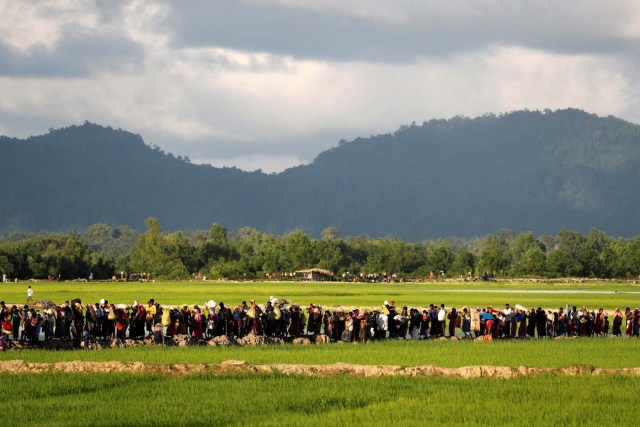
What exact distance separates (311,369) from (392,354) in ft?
19.7

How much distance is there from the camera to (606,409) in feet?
85.8

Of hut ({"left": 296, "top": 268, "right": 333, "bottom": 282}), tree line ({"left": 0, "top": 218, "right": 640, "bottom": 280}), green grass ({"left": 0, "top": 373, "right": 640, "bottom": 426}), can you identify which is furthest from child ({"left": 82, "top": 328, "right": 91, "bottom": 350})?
hut ({"left": 296, "top": 268, "right": 333, "bottom": 282})

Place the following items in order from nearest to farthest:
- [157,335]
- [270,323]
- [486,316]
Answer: [157,335] → [270,323] → [486,316]

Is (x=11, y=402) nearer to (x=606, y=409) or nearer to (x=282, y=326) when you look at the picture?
(x=606, y=409)

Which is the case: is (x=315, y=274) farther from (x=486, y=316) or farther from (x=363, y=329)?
(x=363, y=329)

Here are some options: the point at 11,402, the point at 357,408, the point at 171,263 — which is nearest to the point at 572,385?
the point at 357,408

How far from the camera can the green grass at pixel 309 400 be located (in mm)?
24859

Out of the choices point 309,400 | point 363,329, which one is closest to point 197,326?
point 363,329

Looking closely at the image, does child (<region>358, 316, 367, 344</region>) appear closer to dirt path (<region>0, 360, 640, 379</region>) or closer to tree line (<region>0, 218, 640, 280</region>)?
dirt path (<region>0, 360, 640, 379</region>)

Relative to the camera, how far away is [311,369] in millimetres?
32969

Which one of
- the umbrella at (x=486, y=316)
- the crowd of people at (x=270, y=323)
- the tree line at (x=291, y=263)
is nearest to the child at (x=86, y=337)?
the crowd of people at (x=270, y=323)

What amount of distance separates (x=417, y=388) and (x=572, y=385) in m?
4.35

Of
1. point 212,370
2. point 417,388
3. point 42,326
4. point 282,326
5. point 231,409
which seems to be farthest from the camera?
point 282,326

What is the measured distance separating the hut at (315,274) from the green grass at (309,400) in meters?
142
